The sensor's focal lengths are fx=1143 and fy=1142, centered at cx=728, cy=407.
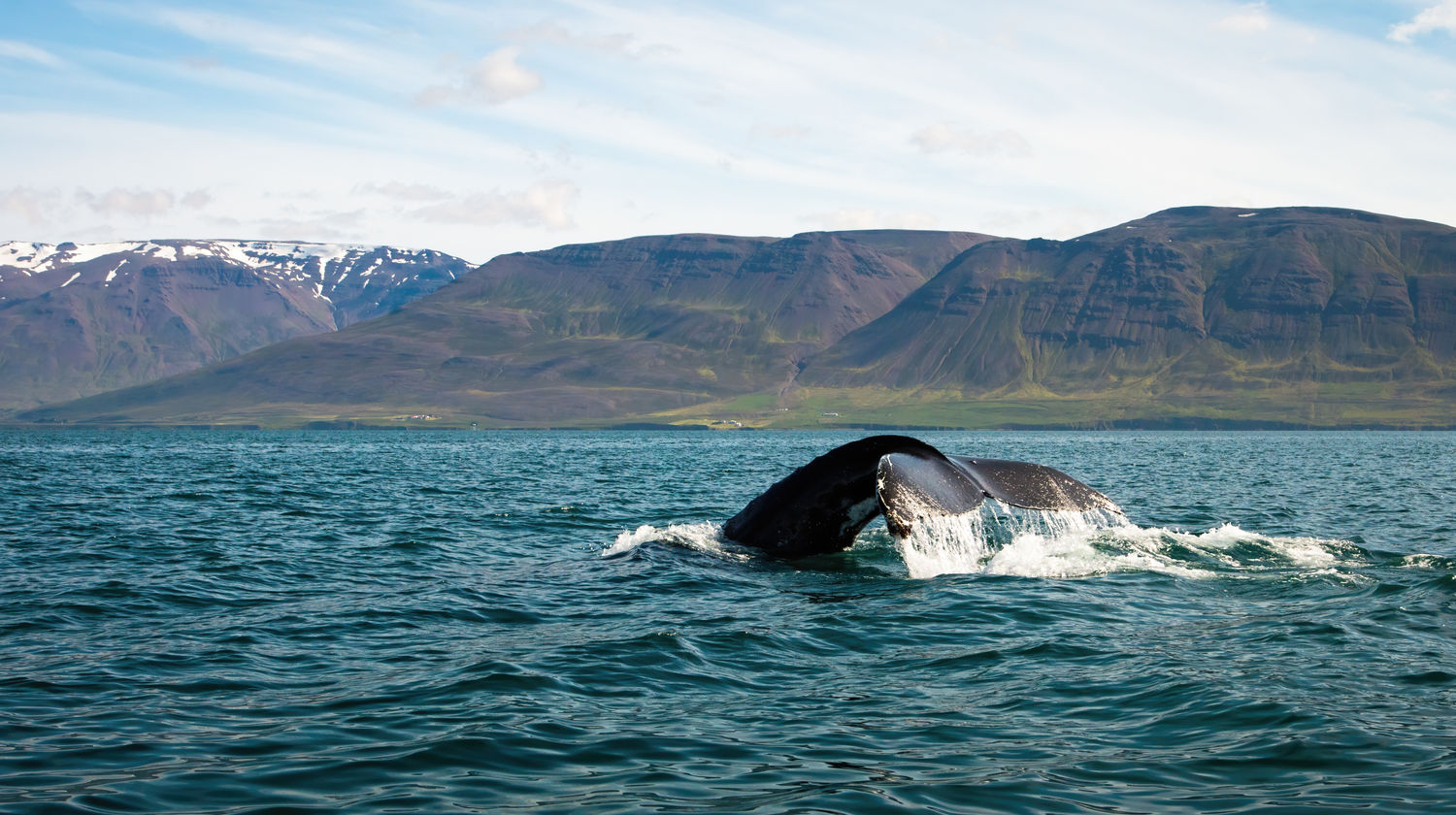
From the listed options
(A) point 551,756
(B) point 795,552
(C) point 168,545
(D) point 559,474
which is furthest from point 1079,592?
(D) point 559,474

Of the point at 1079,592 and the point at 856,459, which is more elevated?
the point at 856,459

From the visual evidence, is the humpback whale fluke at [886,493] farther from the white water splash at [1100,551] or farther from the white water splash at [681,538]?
the white water splash at [1100,551]

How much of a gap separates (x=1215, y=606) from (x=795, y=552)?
483cm

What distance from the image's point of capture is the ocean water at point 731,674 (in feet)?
21.5

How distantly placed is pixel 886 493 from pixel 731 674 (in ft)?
7.32

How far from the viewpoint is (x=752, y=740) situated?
745 cm

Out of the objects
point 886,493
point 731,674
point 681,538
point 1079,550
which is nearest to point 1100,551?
point 1079,550

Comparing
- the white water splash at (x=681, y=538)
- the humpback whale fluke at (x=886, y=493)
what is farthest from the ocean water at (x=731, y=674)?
the humpback whale fluke at (x=886, y=493)

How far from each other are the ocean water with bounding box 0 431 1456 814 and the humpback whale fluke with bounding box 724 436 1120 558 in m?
0.54

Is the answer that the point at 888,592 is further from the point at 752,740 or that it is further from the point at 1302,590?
the point at 752,740

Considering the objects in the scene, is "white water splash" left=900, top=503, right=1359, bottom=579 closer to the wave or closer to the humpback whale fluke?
the wave

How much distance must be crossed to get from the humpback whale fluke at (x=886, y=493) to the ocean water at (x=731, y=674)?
0.54m

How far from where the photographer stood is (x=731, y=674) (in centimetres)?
934

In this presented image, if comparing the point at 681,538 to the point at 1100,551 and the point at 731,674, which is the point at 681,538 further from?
the point at 731,674
